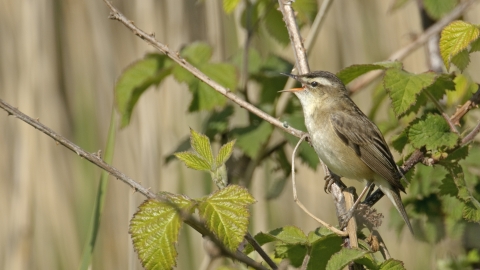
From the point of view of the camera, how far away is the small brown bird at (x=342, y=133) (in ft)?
9.18

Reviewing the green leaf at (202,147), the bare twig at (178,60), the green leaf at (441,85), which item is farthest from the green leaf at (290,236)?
the green leaf at (441,85)

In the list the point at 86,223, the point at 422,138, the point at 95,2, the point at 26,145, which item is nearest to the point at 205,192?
the point at 86,223

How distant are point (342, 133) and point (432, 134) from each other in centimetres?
97

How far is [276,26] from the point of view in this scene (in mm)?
3154

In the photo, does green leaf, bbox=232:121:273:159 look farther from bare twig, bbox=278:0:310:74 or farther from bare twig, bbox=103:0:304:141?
bare twig, bbox=103:0:304:141

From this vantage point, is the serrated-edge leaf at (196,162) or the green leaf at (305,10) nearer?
the serrated-edge leaf at (196,162)

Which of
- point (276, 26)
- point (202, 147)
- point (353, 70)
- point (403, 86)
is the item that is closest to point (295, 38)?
point (353, 70)

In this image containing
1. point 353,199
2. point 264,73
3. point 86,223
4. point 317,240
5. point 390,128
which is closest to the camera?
point 317,240

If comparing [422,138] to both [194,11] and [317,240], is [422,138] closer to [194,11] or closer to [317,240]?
[317,240]

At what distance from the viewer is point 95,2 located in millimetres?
3828

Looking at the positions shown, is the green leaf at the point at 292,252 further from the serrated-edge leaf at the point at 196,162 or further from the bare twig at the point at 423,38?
the bare twig at the point at 423,38

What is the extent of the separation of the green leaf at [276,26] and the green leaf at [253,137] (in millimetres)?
Result: 542

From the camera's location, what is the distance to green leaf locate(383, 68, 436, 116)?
2.12 meters

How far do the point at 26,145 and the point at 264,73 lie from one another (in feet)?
5.45
